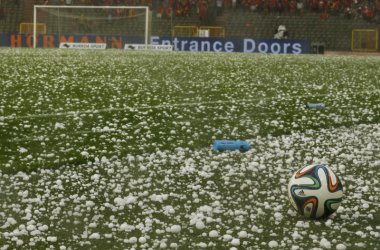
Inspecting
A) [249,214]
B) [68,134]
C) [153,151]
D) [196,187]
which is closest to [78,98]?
[68,134]

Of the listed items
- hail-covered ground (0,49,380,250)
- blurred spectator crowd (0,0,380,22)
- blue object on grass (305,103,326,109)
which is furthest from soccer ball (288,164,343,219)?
blurred spectator crowd (0,0,380,22)

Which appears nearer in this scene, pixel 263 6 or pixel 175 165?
pixel 175 165

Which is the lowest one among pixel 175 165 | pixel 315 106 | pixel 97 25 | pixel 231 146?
pixel 175 165

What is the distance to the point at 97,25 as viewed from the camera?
35.0m

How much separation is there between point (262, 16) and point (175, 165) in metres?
37.9

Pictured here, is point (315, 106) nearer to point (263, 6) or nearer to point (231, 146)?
point (231, 146)

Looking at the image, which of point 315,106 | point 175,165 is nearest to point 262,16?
point 315,106

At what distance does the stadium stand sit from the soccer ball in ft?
124

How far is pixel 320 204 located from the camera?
4.72 metres

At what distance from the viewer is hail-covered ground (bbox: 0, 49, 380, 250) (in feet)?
14.7

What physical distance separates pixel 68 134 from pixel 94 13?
28612 millimetres

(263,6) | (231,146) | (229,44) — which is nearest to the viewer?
(231,146)

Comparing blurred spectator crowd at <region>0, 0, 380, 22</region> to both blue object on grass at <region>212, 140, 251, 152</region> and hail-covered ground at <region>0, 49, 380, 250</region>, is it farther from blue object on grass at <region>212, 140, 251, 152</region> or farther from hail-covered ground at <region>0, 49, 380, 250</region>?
blue object on grass at <region>212, 140, 251, 152</region>

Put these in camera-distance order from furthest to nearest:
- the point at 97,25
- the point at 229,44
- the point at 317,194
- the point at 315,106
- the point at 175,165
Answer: the point at 229,44
the point at 97,25
the point at 315,106
the point at 175,165
the point at 317,194
